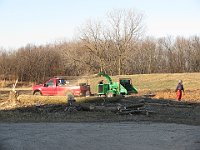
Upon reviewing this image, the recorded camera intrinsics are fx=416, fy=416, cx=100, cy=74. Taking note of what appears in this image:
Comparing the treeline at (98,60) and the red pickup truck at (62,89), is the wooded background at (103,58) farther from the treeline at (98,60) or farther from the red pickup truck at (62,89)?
the red pickup truck at (62,89)

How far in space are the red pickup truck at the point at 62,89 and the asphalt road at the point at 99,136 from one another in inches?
610

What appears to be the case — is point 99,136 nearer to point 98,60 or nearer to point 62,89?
point 62,89

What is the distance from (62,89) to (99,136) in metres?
21.0

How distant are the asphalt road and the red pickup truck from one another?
610 inches

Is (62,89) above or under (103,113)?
above

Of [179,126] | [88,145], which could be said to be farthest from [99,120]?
[88,145]

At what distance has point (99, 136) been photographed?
15.2 m

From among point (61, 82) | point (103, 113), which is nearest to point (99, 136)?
point (103, 113)

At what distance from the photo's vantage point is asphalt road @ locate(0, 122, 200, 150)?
41.7 feet

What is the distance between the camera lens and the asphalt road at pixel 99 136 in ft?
41.7

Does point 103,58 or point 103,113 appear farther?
point 103,58

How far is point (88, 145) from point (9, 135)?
4074mm

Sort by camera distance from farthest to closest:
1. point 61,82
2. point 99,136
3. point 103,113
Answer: point 61,82, point 103,113, point 99,136

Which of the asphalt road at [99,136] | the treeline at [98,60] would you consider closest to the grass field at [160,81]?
the treeline at [98,60]
